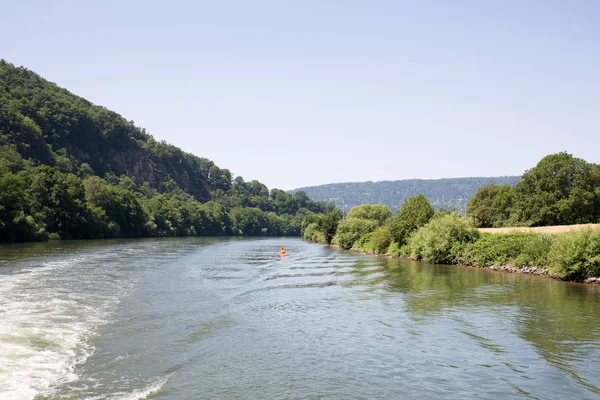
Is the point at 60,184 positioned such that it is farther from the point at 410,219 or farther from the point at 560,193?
the point at 560,193

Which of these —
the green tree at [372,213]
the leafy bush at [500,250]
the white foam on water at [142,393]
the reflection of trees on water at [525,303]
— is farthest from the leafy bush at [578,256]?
the green tree at [372,213]

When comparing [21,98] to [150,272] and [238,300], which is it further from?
[238,300]

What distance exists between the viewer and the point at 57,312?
2475 cm

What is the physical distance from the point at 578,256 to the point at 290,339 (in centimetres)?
3112

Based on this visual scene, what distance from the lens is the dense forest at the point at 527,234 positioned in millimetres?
42422

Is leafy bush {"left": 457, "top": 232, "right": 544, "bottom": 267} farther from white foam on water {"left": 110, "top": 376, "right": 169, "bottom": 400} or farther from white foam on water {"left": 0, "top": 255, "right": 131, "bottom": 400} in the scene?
white foam on water {"left": 110, "top": 376, "right": 169, "bottom": 400}

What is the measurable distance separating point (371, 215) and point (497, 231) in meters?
56.2

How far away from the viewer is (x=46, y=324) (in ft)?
72.6

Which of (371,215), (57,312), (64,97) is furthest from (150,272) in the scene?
(64,97)

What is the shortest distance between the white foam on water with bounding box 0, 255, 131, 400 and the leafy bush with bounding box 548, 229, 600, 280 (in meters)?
35.7

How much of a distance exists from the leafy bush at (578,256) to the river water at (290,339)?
2.78 metres

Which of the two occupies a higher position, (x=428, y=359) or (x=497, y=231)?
(x=497, y=231)

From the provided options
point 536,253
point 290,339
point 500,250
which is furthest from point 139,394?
point 500,250

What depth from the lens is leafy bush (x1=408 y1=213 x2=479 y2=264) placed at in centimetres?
6056
